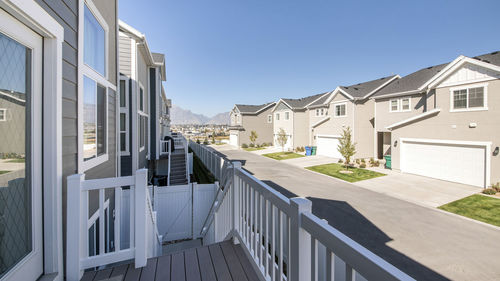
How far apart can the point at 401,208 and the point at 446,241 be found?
2259mm

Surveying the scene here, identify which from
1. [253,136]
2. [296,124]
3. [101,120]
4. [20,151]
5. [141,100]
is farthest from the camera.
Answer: [253,136]

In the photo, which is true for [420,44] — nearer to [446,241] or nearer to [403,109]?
[403,109]

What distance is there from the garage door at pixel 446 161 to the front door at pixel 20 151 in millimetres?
15088

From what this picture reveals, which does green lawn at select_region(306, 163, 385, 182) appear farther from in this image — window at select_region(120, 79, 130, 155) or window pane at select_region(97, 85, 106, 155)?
window pane at select_region(97, 85, 106, 155)

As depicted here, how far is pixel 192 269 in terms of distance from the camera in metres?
2.43

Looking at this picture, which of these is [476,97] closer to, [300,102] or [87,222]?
[87,222]

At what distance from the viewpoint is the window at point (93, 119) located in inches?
126

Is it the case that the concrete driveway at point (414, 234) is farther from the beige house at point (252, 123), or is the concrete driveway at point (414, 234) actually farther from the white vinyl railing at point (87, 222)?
the beige house at point (252, 123)

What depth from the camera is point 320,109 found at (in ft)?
75.8

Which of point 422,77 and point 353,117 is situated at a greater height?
point 422,77

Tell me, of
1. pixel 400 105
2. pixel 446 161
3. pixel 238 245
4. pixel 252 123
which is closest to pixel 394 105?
pixel 400 105

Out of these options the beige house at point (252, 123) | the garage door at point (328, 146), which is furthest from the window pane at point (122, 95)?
the beige house at point (252, 123)

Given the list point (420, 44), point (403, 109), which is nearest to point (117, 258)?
point (403, 109)

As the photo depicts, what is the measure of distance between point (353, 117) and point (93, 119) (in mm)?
18543
